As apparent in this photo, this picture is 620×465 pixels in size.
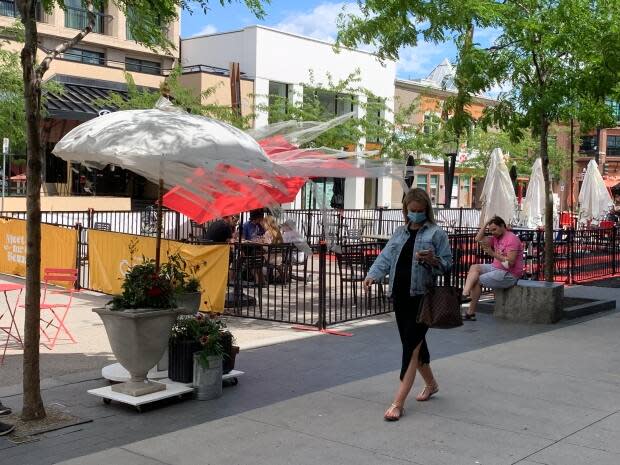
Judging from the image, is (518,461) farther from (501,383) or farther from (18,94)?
(18,94)

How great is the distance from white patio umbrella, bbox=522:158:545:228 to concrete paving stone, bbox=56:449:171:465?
19150mm

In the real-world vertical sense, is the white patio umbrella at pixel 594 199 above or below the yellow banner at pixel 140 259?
above

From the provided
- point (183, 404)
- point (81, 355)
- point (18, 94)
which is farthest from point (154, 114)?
point (18, 94)

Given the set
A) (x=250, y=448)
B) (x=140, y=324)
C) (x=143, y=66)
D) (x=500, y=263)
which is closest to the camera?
(x=250, y=448)

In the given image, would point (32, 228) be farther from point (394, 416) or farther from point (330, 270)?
point (330, 270)

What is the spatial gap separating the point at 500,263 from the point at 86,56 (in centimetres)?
2797

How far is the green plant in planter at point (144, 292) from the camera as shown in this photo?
21.0ft

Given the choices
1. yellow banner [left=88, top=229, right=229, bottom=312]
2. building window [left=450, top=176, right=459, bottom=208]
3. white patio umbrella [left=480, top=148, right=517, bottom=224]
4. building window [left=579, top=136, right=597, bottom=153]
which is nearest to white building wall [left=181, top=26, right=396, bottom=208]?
building window [left=450, top=176, right=459, bottom=208]

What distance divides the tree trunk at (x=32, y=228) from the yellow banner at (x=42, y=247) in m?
8.26

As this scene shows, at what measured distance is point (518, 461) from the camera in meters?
5.11

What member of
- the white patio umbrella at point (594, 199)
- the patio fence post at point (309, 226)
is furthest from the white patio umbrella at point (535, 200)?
the patio fence post at point (309, 226)

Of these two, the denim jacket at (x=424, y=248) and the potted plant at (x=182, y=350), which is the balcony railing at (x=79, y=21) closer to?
the potted plant at (x=182, y=350)

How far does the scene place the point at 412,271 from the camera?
6.14 meters

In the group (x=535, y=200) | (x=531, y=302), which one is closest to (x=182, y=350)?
(x=531, y=302)
